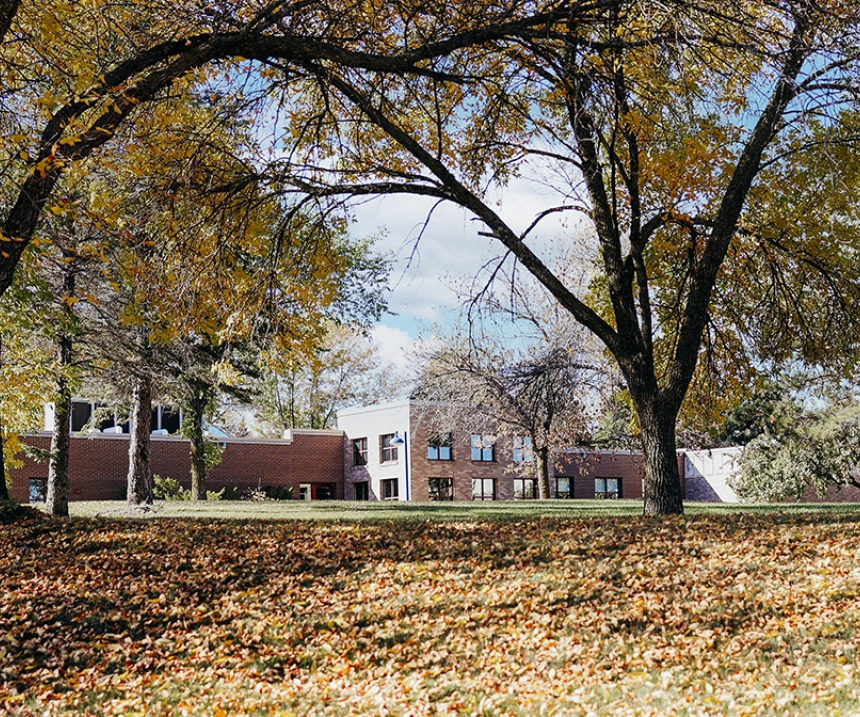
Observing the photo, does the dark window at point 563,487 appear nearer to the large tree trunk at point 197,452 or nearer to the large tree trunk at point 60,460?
the large tree trunk at point 197,452

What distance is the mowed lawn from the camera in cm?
601

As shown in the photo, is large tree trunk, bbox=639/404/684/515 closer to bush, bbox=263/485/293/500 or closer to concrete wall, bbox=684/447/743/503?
bush, bbox=263/485/293/500

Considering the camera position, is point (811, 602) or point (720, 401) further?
point (720, 401)

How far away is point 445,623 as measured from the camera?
24.7ft

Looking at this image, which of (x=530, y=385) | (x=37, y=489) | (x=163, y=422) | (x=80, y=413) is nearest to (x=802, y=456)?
(x=530, y=385)

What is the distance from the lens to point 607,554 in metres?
9.20

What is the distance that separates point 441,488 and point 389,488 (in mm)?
2747

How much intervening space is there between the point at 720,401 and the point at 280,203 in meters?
10.3

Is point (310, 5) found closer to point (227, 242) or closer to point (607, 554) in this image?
point (227, 242)

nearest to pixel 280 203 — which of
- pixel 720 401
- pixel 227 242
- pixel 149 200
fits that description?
pixel 227 242

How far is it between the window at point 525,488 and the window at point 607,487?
4330 mm

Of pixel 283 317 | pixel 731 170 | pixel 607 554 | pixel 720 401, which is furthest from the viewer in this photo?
pixel 720 401

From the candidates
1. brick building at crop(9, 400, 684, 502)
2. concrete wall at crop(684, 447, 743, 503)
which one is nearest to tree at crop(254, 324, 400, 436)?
brick building at crop(9, 400, 684, 502)

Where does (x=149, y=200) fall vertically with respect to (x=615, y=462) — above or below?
above
